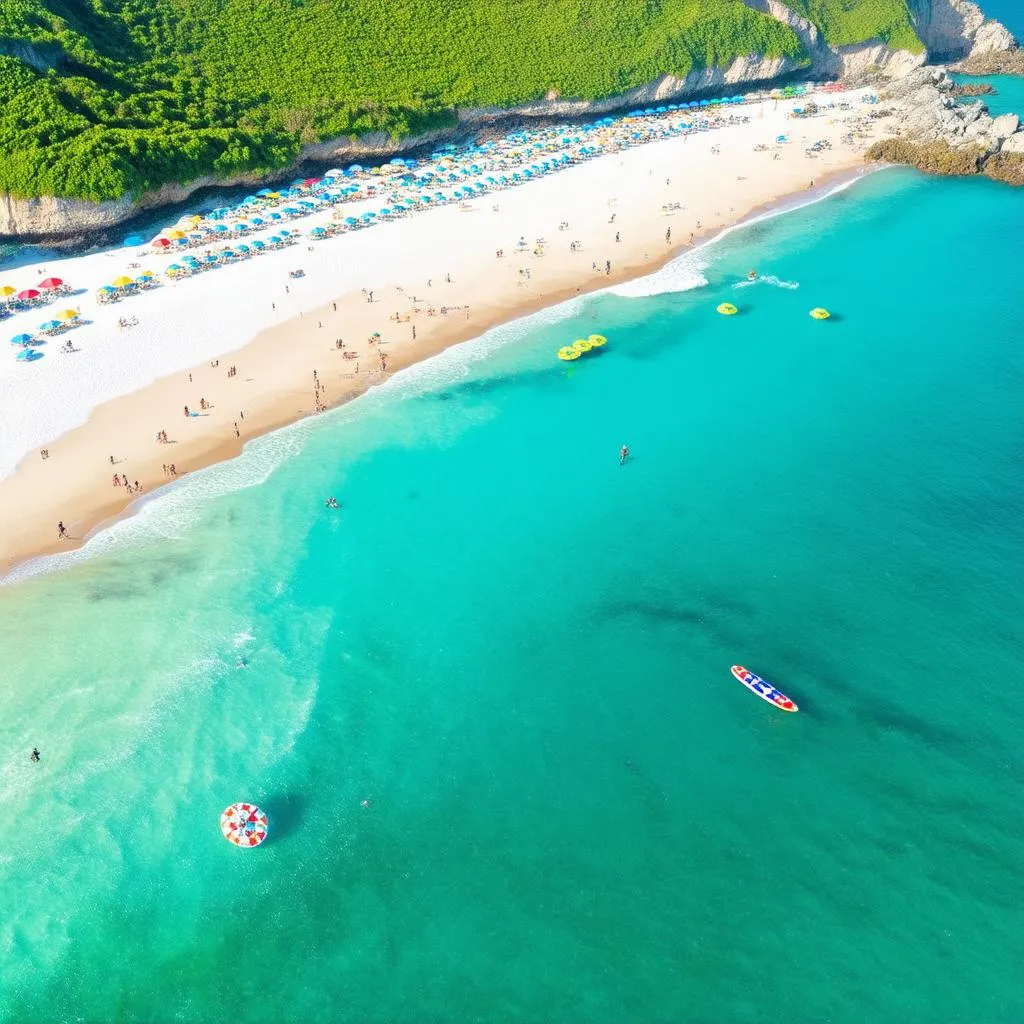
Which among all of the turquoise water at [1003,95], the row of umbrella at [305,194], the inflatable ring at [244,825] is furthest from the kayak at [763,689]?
the turquoise water at [1003,95]

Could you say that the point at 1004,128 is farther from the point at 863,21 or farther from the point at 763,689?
the point at 763,689

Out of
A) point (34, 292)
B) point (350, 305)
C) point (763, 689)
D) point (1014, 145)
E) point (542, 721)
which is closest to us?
point (542, 721)

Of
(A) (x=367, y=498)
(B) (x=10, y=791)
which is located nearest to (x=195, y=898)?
(B) (x=10, y=791)

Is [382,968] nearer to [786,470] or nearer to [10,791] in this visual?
[10,791]

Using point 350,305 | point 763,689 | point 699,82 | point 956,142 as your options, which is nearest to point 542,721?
point 763,689

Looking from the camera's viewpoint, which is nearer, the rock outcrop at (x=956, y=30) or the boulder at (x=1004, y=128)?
the boulder at (x=1004, y=128)

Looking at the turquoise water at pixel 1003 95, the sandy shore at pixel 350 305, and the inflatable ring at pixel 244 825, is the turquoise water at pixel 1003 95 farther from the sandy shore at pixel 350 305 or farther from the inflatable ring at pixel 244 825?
the inflatable ring at pixel 244 825

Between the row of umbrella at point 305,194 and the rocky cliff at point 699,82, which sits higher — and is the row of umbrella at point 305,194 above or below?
below

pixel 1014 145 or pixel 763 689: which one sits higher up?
pixel 1014 145
